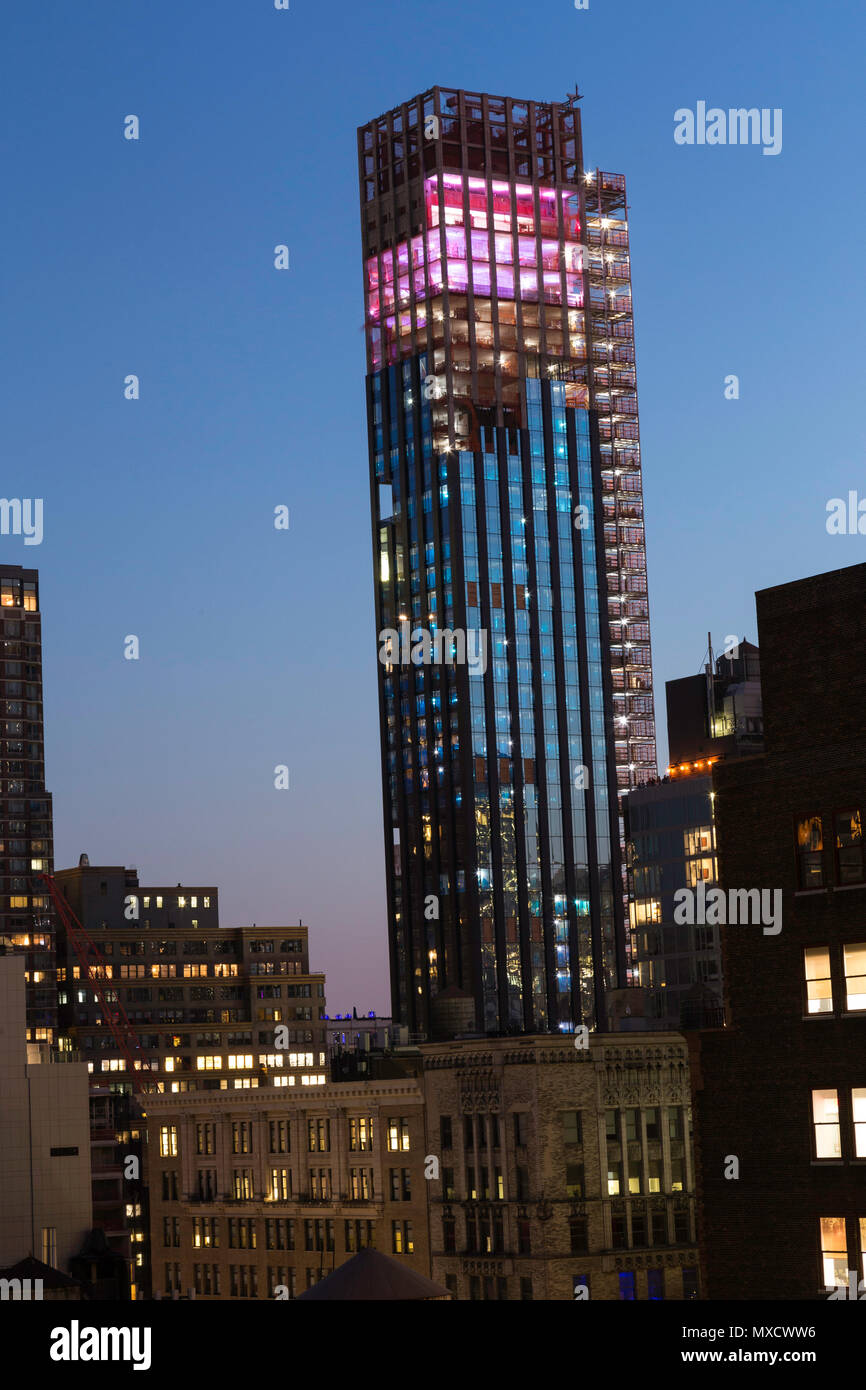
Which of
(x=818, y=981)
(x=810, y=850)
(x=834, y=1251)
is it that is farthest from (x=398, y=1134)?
(x=834, y=1251)

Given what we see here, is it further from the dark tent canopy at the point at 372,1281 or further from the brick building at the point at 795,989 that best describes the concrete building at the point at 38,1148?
the brick building at the point at 795,989

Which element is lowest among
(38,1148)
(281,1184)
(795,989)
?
(281,1184)

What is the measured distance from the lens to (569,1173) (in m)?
121

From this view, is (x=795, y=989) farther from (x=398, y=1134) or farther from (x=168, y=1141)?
(x=168, y=1141)

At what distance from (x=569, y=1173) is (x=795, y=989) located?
215 feet

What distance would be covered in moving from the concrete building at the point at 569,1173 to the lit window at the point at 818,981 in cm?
6271

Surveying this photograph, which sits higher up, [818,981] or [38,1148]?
[818,981]

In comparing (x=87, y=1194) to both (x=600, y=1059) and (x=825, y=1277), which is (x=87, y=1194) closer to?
(x=600, y=1059)

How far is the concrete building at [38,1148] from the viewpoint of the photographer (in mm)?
163875

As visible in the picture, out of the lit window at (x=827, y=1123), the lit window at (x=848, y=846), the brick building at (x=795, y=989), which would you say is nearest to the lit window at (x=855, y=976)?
the brick building at (x=795, y=989)

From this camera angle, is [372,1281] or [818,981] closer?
[818,981]
